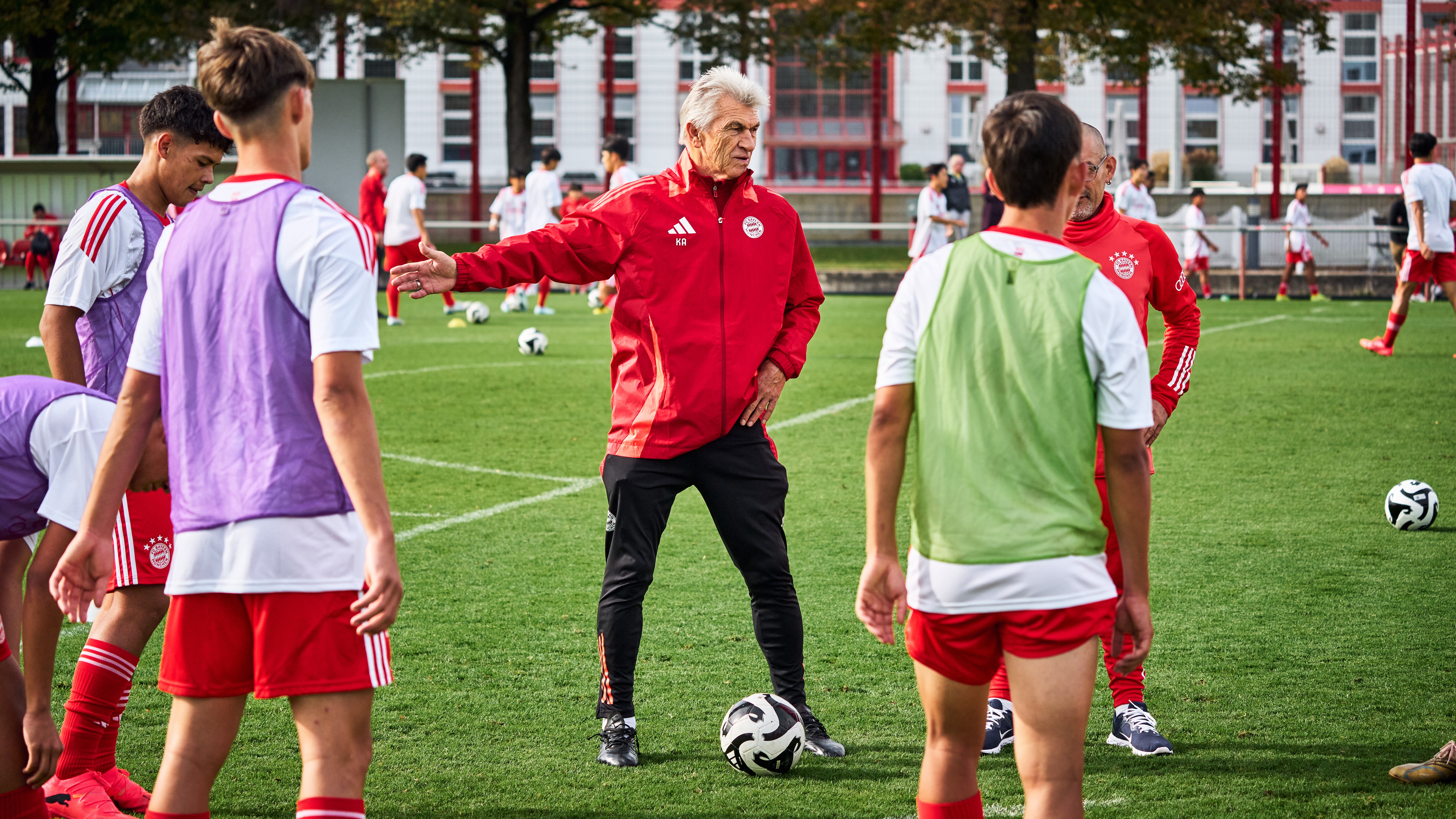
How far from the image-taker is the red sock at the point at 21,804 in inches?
123

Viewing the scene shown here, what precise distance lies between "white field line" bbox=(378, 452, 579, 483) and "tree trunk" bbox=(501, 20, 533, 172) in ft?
75.9

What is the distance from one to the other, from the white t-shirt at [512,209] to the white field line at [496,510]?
1272 centimetres

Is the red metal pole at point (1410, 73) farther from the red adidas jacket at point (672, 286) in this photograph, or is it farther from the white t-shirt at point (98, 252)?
the white t-shirt at point (98, 252)

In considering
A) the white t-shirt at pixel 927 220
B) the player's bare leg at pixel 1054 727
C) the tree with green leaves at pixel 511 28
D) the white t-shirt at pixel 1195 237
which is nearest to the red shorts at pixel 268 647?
the player's bare leg at pixel 1054 727

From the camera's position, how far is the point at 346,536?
2.61 meters

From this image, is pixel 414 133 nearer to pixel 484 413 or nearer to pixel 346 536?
pixel 484 413

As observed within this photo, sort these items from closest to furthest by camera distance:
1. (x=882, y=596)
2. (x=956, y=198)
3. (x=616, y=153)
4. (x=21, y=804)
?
(x=882, y=596) → (x=21, y=804) → (x=616, y=153) → (x=956, y=198)

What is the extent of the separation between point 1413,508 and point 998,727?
3.93 m

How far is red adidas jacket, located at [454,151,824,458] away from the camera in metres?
4.20

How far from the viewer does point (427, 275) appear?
12.9ft

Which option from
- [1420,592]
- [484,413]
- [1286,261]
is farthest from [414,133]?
[1420,592]

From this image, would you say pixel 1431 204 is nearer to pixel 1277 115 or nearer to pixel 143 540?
pixel 143 540

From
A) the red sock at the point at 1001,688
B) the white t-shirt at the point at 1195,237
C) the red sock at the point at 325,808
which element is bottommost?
the red sock at the point at 1001,688

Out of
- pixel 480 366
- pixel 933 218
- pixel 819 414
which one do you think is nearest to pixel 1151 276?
pixel 819 414
